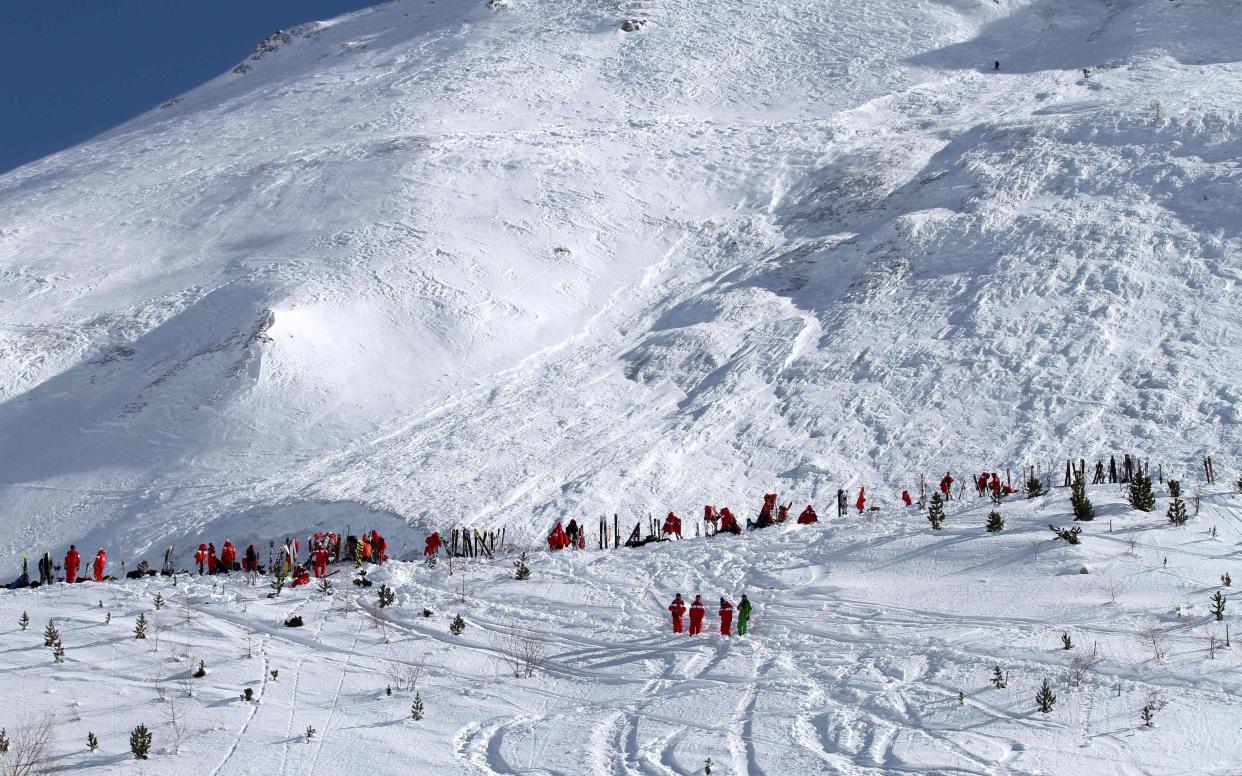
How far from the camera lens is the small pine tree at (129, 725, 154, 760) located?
1193 centimetres

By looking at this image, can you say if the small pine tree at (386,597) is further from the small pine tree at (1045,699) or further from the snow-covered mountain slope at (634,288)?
the small pine tree at (1045,699)

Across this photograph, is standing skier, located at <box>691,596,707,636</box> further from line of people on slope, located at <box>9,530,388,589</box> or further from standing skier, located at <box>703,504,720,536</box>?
line of people on slope, located at <box>9,530,388,589</box>

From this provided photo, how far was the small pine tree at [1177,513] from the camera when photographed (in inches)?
722

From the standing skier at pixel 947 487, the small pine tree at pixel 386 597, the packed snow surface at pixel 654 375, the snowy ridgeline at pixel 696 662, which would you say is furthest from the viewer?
the standing skier at pixel 947 487

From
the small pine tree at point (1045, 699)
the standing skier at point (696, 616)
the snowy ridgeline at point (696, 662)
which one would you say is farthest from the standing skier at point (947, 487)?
the small pine tree at point (1045, 699)

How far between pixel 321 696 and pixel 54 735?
3.08 metres

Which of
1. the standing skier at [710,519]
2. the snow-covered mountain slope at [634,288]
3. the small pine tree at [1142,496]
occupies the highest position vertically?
the snow-covered mountain slope at [634,288]

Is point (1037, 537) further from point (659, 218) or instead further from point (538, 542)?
point (659, 218)

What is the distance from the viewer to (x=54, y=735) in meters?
12.5

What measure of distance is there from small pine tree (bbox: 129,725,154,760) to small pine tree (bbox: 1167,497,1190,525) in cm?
1556

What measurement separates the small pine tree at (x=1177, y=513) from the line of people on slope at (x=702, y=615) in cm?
737

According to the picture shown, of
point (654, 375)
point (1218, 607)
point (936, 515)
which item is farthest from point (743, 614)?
point (654, 375)

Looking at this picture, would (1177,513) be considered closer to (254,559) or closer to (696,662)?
(696,662)

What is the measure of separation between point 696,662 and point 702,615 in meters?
1.22
